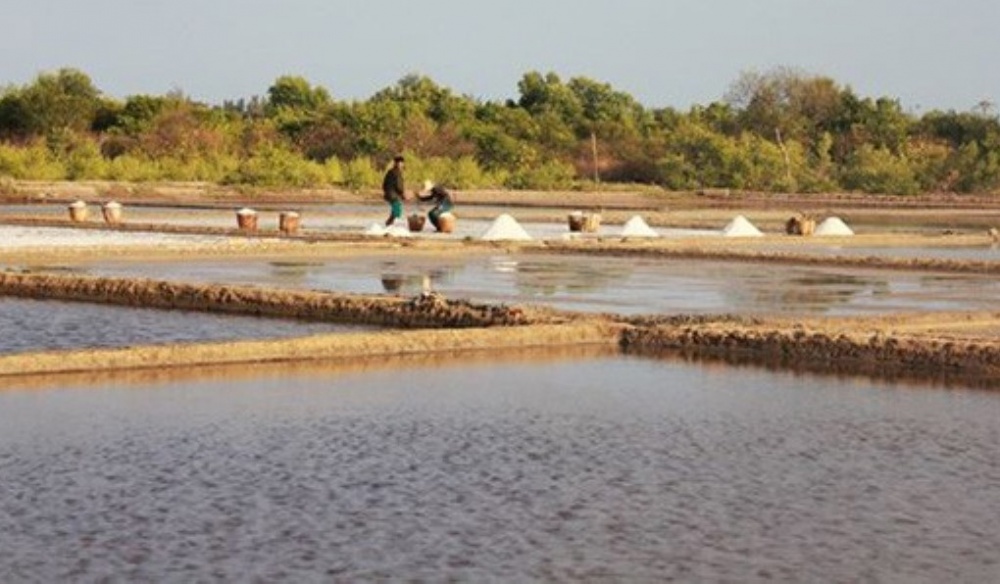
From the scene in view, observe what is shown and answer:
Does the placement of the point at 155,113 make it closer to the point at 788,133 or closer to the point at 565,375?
the point at 788,133

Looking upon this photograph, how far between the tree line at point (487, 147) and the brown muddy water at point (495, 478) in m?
44.3

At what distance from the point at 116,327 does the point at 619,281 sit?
6.48 m

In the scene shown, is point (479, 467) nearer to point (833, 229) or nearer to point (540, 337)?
point (540, 337)

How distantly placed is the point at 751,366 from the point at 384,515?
545cm

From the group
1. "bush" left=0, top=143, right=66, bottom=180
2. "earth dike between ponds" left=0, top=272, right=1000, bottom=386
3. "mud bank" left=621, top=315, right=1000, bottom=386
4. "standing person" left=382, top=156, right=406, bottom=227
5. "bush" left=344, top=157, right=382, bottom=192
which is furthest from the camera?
"bush" left=344, top=157, right=382, bottom=192

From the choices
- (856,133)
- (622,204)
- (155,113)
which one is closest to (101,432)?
(622,204)

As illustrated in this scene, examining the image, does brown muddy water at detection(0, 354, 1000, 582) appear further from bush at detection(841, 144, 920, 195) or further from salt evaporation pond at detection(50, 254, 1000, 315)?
bush at detection(841, 144, 920, 195)

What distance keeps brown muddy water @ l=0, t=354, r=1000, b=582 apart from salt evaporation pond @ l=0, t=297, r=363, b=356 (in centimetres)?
207

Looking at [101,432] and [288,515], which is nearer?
[288,515]

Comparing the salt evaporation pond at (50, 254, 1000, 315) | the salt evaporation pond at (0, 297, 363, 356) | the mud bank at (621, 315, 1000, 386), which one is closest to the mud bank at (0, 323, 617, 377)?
the mud bank at (621, 315, 1000, 386)

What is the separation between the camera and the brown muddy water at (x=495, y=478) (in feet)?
23.9

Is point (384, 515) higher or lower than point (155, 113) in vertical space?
lower

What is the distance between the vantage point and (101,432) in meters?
9.84

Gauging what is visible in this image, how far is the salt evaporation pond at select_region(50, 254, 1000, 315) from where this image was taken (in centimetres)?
1745
